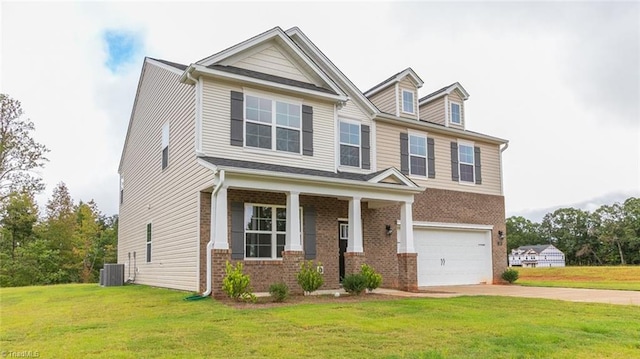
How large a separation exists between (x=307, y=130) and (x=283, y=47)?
262 cm

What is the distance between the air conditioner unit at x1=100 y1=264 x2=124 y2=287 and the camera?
59.6 feet

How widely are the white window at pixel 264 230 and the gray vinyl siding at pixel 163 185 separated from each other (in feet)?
4.55

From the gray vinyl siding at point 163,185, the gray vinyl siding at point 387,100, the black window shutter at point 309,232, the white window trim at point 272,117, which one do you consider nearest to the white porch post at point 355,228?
the black window shutter at point 309,232

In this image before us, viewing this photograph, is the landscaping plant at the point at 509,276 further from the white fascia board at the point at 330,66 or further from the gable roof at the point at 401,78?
the white fascia board at the point at 330,66

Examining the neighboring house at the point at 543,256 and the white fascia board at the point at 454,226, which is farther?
the neighboring house at the point at 543,256

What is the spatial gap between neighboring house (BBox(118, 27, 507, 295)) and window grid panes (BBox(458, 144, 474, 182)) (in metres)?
0.06

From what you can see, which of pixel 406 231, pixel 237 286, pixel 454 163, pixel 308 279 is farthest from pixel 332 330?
pixel 454 163

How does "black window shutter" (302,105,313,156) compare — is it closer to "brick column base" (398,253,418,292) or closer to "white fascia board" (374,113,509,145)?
"white fascia board" (374,113,509,145)

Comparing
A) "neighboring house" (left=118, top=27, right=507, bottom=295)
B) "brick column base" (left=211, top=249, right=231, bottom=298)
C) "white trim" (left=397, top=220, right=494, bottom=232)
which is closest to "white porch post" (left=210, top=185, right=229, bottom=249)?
"neighboring house" (left=118, top=27, right=507, bottom=295)

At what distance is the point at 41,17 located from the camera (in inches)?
529

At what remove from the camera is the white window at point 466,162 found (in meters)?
19.4

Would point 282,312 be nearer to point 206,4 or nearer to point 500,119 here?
point 206,4

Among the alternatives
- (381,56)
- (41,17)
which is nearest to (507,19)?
(381,56)

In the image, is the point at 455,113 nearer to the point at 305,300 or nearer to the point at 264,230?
the point at 264,230
